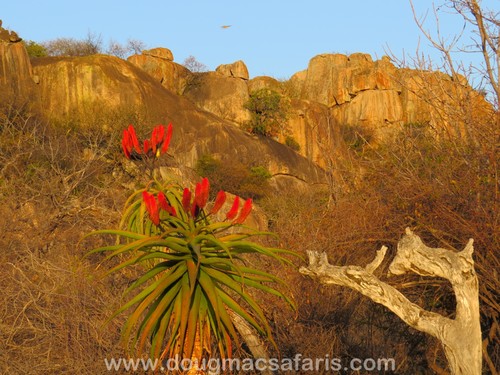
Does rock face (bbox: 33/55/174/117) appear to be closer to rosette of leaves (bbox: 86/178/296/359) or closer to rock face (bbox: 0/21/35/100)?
rock face (bbox: 0/21/35/100)

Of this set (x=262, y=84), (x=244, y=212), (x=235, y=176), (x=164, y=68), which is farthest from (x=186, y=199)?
(x=262, y=84)

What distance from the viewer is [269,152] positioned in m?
36.4

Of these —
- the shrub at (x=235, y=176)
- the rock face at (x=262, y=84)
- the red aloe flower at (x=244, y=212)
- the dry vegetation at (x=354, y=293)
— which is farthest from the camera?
the rock face at (x=262, y=84)

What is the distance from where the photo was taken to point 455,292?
4969 millimetres

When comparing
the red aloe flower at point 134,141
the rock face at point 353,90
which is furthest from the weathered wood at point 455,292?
the rock face at point 353,90

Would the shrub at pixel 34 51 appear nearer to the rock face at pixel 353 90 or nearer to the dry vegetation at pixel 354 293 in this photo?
the rock face at pixel 353 90

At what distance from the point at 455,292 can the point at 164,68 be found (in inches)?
1600

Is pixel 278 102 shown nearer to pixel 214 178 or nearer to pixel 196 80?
pixel 196 80

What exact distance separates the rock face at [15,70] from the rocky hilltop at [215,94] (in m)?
0.04

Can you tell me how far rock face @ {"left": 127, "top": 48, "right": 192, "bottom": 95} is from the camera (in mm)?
44156

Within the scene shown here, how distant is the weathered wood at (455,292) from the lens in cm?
490

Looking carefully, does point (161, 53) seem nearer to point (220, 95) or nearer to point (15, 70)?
point (220, 95)

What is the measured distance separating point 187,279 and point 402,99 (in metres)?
44.2

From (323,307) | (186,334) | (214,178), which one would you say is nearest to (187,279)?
(186,334)
